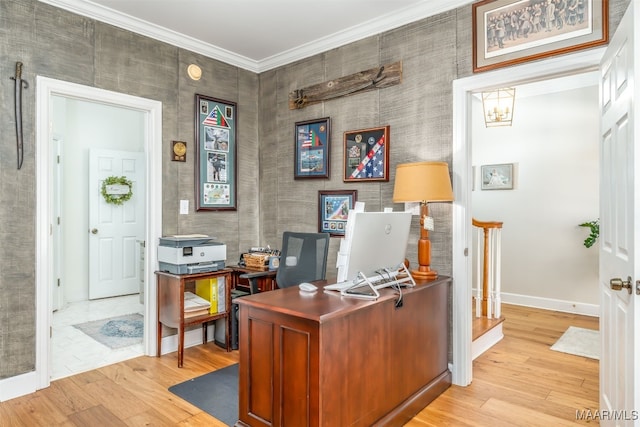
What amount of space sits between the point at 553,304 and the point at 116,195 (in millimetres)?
5846

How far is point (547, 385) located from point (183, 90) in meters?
3.77

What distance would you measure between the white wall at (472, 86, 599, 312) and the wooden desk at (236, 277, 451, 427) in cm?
333

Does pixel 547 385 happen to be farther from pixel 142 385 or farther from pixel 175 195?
pixel 175 195

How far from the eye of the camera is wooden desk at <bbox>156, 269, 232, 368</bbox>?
317cm

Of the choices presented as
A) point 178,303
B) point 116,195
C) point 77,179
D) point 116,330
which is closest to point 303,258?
point 178,303

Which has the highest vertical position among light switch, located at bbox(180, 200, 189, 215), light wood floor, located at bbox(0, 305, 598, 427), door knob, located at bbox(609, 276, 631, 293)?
light switch, located at bbox(180, 200, 189, 215)

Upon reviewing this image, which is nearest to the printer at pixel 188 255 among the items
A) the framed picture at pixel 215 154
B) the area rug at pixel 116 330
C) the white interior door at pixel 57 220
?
the framed picture at pixel 215 154

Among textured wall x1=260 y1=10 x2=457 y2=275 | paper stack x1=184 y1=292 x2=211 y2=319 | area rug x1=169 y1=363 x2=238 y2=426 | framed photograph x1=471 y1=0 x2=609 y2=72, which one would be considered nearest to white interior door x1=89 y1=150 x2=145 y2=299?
textured wall x1=260 y1=10 x2=457 y2=275

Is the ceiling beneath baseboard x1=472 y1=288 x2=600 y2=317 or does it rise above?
above

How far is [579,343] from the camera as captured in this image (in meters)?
3.70

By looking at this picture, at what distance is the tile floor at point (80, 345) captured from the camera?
10.4 feet

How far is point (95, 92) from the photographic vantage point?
10.1 ft
